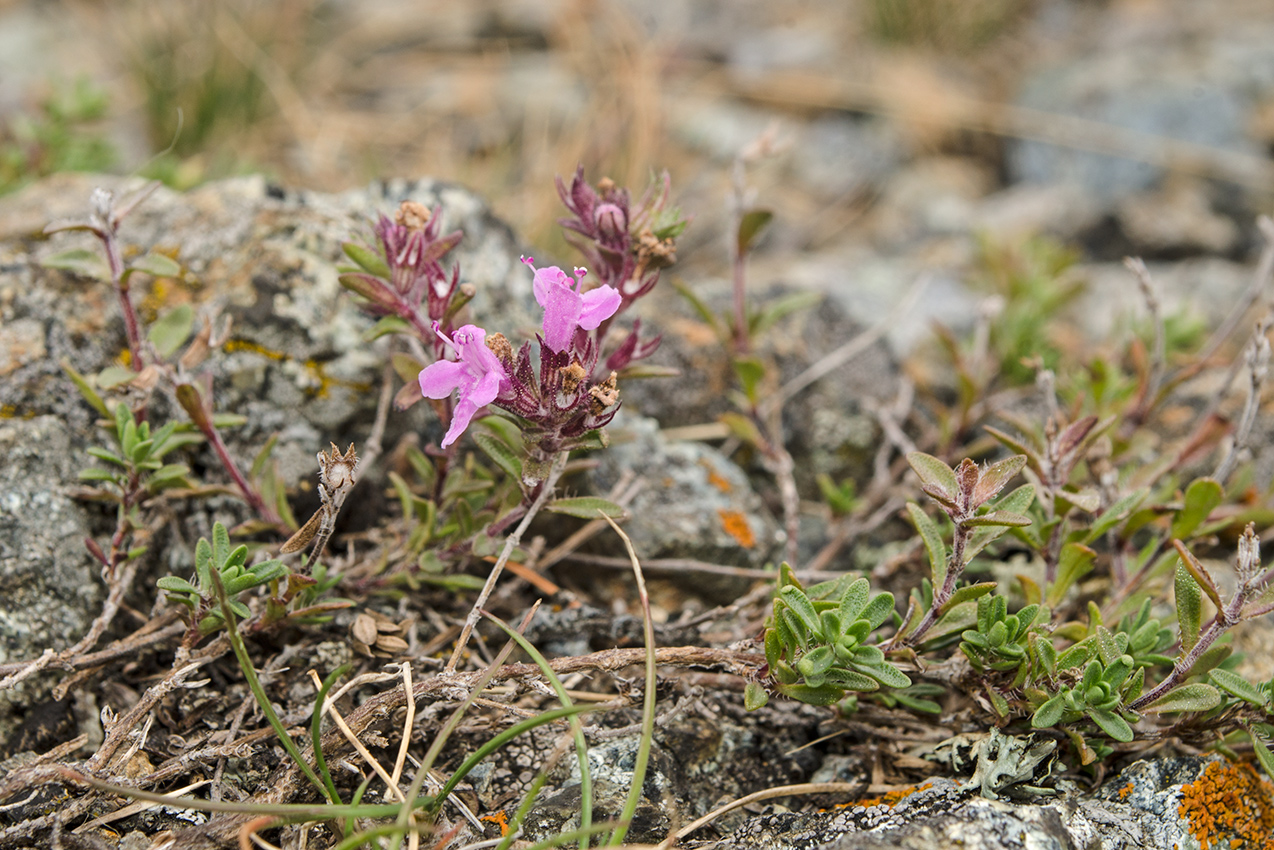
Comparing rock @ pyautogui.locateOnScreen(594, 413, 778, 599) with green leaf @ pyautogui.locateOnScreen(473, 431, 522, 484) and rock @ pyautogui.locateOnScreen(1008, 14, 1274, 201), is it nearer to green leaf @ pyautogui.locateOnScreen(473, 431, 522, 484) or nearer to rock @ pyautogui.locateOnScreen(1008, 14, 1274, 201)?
green leaf @ pyautogui.locateOnScreen(473, 431, 522, 484)

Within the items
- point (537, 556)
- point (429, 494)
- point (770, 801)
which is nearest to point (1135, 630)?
point (770, 801)

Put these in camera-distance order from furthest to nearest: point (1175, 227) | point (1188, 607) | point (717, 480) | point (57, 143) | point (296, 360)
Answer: point (1175, 227)
point (57, 143)
point (717, 480)
point (296, 360)
point (1188, 607)

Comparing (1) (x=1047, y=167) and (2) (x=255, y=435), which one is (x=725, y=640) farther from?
(1) (x=1047, y=167)

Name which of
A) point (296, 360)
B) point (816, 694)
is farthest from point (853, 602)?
point (296, 360)

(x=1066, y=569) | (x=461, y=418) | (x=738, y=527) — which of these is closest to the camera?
(x=461, y=418)

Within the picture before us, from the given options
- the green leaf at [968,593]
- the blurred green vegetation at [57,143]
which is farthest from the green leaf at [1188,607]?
the blurred green vegetation at [57,143]

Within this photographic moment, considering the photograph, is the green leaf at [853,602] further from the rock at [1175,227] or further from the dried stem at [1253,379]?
the rock at [1175,227]

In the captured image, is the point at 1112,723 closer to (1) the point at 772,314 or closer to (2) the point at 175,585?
(1) the point at 772,314

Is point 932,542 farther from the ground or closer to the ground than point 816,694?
farther from the ground
